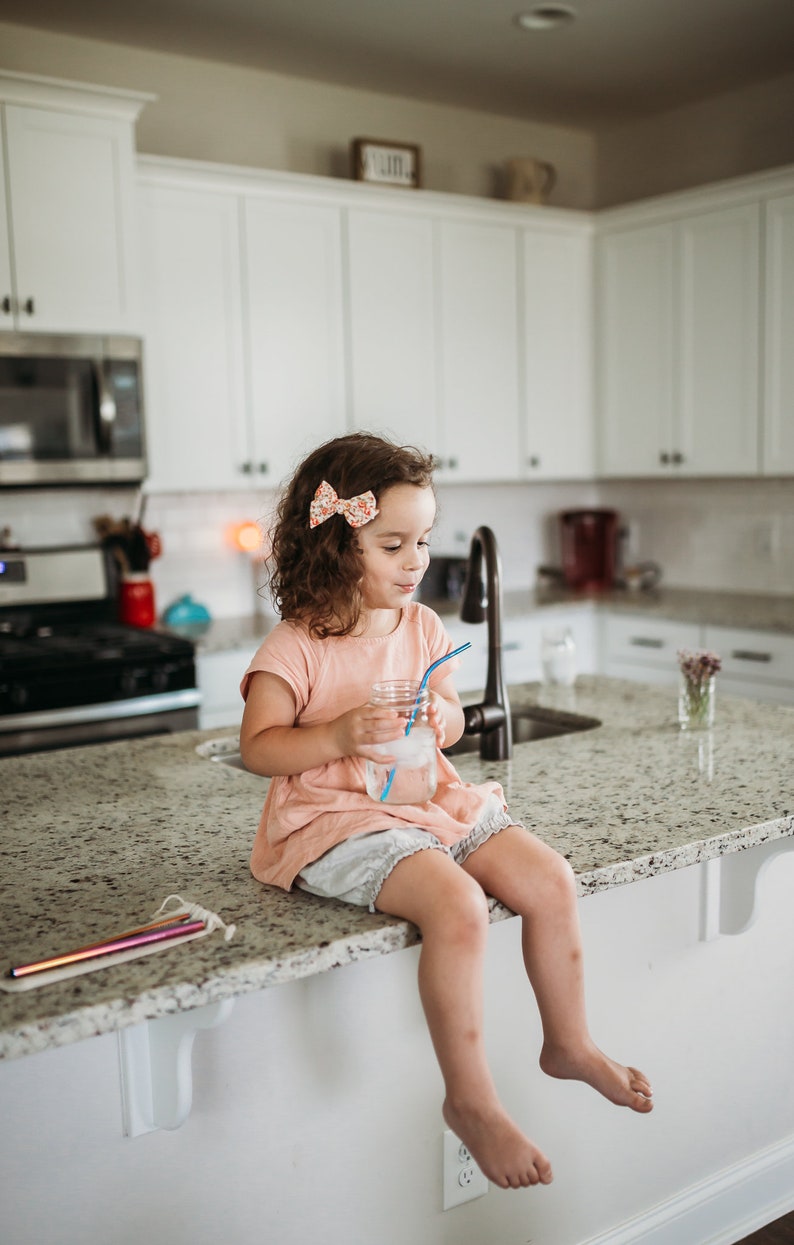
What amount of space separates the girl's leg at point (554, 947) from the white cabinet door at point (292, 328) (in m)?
2.56

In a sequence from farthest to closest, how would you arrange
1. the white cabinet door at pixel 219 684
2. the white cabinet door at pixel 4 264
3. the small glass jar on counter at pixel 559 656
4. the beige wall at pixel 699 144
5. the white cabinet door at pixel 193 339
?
the beige wall at pixel 699 144
the white cabinet door at pixel 193 339
the white cabinet door at pixel 219 684
the white cabinet door at pixel 4 264
the small glass jar on counter at pixel 559 656

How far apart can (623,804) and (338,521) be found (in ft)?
1.94

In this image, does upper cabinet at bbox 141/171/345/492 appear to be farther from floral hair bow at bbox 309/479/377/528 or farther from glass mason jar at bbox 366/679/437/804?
glass mason jar at bbox 366/679/437/804

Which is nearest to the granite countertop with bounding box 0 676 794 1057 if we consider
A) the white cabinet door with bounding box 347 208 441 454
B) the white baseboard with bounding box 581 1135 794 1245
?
the white baseboard with bounding box 581 1135 794 1245

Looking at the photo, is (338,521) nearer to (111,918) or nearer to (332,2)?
(111,918)

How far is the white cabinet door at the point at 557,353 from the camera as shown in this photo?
436cm

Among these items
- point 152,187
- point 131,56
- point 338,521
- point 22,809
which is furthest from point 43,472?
point 338,521

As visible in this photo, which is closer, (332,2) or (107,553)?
(332,2)

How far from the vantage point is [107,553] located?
378 centimetres

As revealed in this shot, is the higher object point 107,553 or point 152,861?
point 107,553

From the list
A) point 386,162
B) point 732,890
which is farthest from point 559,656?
point 386,162

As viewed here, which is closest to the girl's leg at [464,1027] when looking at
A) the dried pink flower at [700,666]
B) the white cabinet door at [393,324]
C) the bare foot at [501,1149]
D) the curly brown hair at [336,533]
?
the bare foot at [501,1149]

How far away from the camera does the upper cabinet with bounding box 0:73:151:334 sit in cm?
313

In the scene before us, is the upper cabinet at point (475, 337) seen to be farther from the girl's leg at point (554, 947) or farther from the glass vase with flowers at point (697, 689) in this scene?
the girl's leg at point (554, 947)
